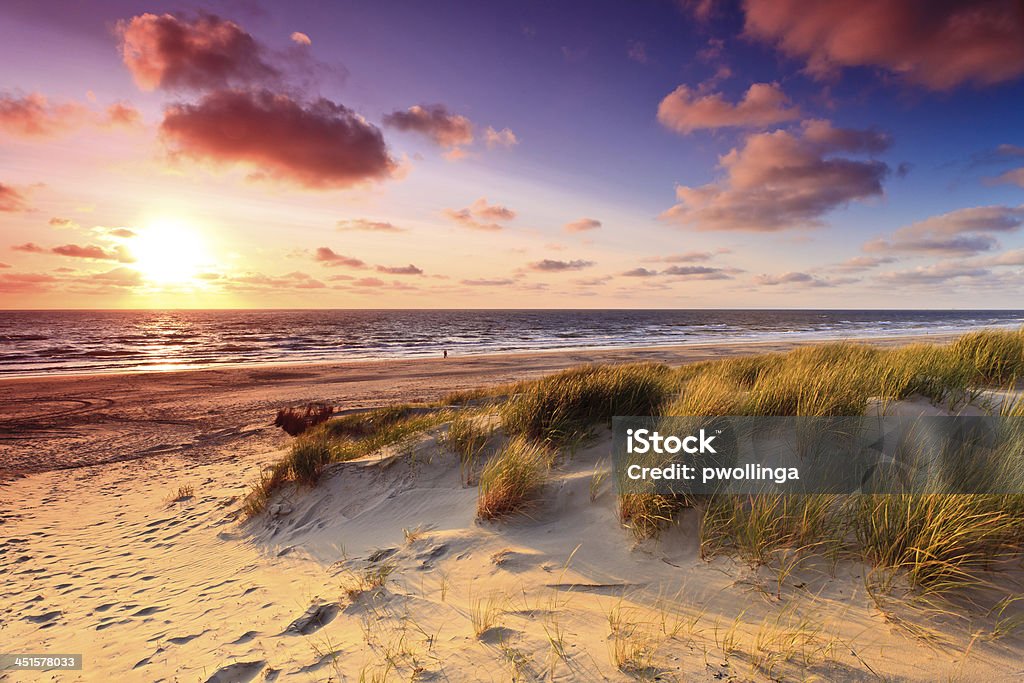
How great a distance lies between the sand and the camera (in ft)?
10.1

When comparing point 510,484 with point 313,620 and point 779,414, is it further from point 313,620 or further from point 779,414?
point 779,414

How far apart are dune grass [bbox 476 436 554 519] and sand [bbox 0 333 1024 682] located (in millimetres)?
176

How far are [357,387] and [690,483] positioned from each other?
19.5 metres

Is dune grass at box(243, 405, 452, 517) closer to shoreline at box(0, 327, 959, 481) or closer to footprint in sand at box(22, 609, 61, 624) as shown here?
footprint in sand at box(22, 609, 61, 624)

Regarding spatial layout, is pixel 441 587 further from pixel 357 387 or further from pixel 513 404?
pixel 357 387

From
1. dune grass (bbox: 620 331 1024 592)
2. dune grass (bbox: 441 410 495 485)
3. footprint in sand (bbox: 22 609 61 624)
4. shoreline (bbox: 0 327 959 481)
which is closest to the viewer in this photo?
dune grass (bbox: 620 331 1024 592)

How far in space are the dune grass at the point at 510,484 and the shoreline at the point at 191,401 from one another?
29.0ft

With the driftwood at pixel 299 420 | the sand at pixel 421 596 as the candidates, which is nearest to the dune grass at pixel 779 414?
the sand at pixel 421 596

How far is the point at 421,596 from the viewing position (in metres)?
4.28

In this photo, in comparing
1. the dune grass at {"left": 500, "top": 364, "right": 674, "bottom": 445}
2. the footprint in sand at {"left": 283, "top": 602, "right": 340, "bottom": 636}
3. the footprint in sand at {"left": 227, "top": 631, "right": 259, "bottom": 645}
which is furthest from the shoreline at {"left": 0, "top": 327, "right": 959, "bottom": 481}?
the footprint in sand at {"left": 283, "top": 602, "right": 340, "bottom": 636}

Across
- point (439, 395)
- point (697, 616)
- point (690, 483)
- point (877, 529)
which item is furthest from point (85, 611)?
point (439, 395)

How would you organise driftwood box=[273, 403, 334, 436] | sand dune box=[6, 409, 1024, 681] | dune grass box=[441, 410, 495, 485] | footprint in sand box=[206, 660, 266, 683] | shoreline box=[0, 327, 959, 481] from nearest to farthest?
sand dune box=[6, 409, 1024, 681]
footprint in sand box=[206, 660, 266, 683]
dune grass box=[441, 410, 495, 485]
shoreline box=[0, 327, 959, 481]
driftwood box=[273, 403, 334, 436]

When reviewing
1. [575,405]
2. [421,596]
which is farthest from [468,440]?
[421,596]

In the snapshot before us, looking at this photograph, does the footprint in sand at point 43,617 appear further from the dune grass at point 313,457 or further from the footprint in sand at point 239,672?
the footprint in sand at point 239,672
